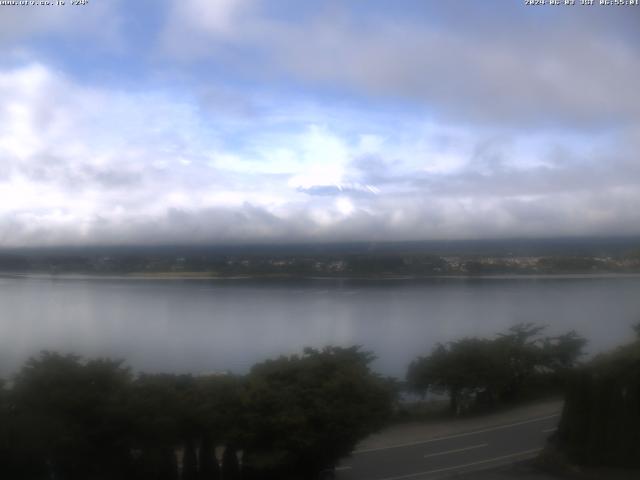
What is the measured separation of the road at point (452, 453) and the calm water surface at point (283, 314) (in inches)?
80.8

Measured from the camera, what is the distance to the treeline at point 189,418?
9375 mm

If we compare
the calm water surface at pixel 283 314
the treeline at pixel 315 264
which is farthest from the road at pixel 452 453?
the treeline at pixel 315 264

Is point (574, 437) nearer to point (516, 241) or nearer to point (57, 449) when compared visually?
point (516, 241)

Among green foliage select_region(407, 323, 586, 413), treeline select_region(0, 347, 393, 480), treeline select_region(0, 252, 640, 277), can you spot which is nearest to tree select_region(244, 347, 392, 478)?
treeline select_region(0, 347, 393, 480)

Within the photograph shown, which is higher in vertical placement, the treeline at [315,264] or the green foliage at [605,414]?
the treeline at [315,264]

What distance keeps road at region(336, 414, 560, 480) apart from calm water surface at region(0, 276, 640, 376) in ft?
6.73

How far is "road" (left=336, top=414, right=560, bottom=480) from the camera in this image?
9.88 m

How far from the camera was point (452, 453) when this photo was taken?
10.6m

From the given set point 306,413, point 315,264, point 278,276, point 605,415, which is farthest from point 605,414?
point 278,276

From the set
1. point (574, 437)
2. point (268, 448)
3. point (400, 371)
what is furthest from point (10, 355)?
point (574, 437)

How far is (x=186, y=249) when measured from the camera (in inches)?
613

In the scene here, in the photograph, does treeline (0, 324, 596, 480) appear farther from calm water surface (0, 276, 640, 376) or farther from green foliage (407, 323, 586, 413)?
calm water surface (0, 276, 640, 376)

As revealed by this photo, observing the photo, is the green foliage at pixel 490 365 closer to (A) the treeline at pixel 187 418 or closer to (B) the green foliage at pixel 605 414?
(A) the treeline at pixel 187 418

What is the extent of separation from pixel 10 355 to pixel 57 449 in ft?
9.38
